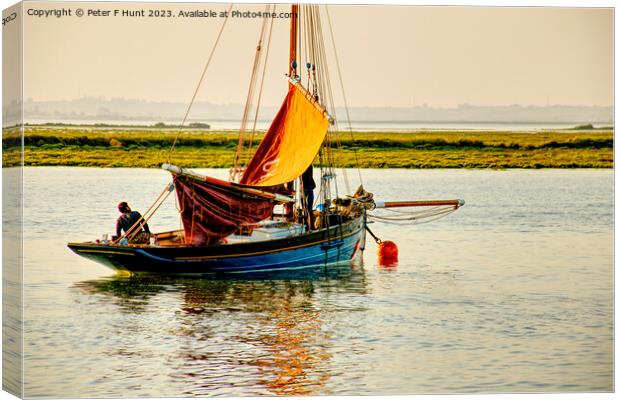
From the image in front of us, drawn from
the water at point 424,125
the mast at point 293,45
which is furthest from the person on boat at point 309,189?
the water at point 424,125

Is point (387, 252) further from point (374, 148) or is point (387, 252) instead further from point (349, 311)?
point (349, 311)

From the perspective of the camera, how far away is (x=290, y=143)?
22.5 metres

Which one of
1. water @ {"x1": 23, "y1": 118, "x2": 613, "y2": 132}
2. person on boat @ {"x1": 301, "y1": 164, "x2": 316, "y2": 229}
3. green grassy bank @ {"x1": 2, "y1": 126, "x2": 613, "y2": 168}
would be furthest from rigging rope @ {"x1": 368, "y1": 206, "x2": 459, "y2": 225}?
water @ {"x1": 23, "y1": 118, "x2": 613, "y2": 132}

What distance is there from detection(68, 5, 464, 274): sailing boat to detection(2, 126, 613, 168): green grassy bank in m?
0.48

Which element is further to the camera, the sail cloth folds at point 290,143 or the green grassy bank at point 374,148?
the sail cloth folds at point 290,143

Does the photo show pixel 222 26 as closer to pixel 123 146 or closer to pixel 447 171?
pixel 123 146

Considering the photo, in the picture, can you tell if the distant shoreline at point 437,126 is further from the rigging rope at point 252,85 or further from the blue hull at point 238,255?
the blue hull at point 238,255

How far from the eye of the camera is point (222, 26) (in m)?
17.2

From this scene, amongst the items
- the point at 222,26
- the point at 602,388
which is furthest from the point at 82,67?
the point at 602,388

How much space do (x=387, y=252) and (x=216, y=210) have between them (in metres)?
3.26

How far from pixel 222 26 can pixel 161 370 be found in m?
4.35

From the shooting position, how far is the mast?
57.1 feet

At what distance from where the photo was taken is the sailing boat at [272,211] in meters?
20.7

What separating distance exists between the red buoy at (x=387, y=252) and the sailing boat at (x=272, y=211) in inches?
26.1
